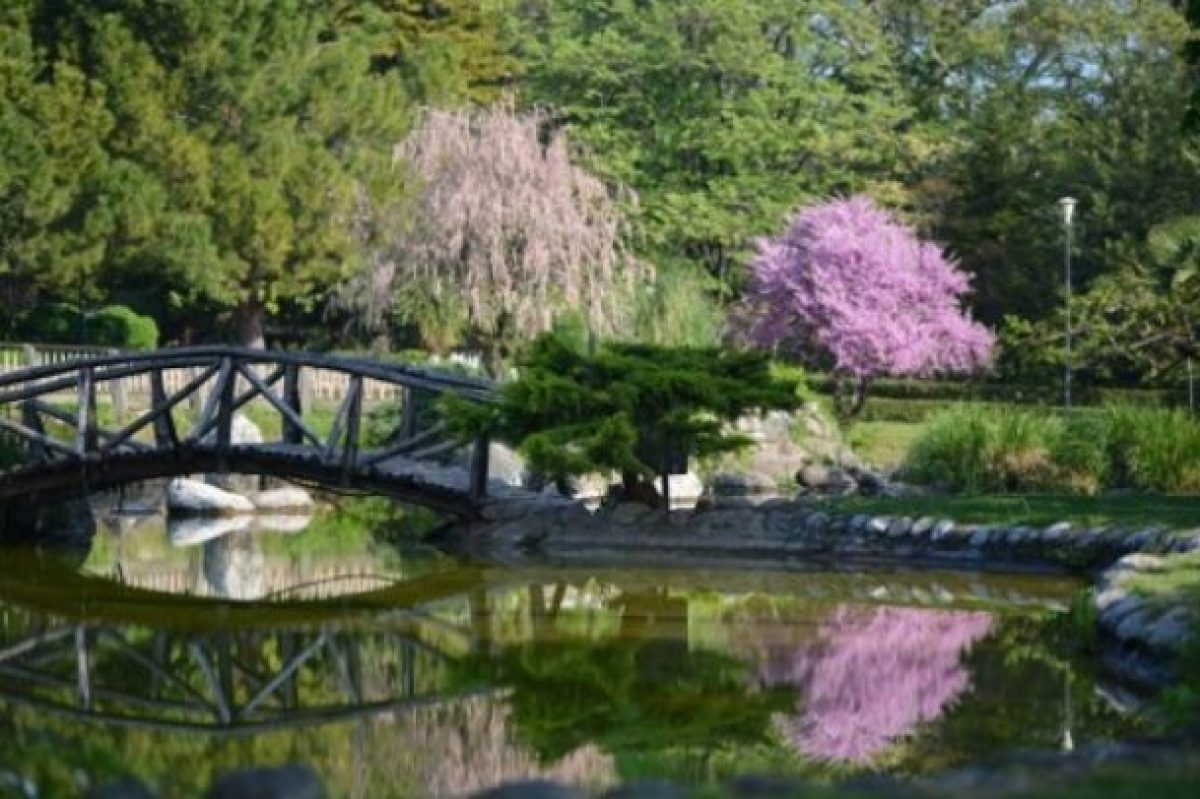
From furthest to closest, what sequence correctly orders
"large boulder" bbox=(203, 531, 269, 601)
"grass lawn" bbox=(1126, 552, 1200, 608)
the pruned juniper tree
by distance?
the pruned juniper tree → "large boulder" bbox=(203, 531, 269, 601) → "grass lawn" bbox=(1126, 552, 1200, 608)

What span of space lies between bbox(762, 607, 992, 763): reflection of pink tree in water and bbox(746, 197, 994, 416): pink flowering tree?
2024 centimetres

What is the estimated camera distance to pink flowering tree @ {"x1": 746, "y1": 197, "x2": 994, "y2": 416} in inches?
1419

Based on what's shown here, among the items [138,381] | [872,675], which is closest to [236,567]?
[872,675]

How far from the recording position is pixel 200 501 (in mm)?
27406

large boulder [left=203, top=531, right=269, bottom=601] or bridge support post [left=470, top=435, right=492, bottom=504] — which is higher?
bridge support post [left=470, top=435, right=492, bottom=504]

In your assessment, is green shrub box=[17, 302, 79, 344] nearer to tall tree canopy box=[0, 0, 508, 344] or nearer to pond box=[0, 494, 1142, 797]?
tall tree canopy box=[0, 0, 508, 344]

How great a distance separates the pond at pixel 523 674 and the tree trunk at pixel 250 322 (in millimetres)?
19832

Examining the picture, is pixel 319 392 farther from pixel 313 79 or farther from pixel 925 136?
pixel 925 136

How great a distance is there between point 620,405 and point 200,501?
954cm

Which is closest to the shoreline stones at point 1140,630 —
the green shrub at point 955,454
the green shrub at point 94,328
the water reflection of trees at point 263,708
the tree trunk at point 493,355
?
the water reflection of trees at point 263,708

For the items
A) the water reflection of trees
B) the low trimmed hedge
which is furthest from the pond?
the low trimmed hedge

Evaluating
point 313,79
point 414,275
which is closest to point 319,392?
point 414,275

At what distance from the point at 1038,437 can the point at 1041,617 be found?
377 inches

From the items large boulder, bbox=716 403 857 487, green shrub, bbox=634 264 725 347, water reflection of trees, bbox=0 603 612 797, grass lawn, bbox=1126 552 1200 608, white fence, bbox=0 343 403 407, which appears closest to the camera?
water reflection of trees, bbox=0 603 612 797
